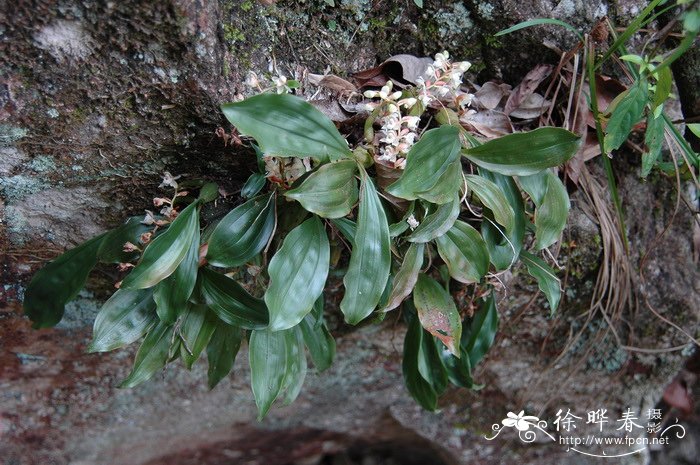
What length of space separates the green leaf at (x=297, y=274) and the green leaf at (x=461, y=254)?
0.65 feet

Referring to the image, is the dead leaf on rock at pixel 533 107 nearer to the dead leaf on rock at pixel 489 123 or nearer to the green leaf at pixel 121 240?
the dead leaf on rock at pixel 489 123

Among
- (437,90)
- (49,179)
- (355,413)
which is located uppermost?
(437,90)

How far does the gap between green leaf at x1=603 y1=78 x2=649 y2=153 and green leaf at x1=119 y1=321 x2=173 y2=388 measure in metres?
0.79

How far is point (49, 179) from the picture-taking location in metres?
0.93

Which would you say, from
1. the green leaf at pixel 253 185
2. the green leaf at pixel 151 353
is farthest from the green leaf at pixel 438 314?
the green leaf at pixel 151 353

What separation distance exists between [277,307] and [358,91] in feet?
1.39

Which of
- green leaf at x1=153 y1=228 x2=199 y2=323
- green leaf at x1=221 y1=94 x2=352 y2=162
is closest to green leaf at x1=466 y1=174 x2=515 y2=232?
green leaf at x1=221 y1=94 x2=352 y2=162

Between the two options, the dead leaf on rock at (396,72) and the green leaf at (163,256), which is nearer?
the green leaf at (163,256)

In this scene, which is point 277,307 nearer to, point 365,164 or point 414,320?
point 365,164

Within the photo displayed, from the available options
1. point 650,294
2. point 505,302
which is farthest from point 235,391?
point 650,294

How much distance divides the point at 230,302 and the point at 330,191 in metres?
0.26

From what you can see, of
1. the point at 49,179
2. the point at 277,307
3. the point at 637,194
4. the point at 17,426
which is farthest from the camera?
the point at 17,426

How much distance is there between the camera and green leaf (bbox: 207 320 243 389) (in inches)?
39.2

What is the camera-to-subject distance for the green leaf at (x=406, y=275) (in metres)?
0.89
